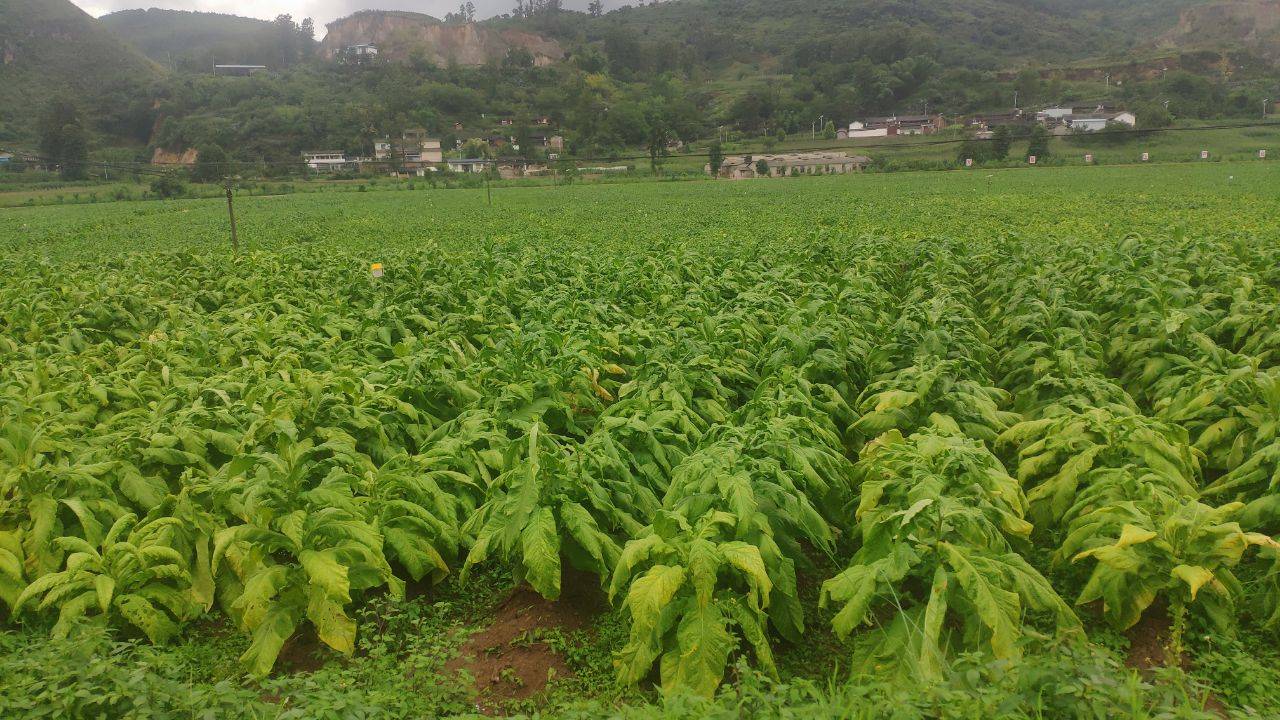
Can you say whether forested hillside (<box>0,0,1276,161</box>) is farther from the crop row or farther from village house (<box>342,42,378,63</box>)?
the crop row

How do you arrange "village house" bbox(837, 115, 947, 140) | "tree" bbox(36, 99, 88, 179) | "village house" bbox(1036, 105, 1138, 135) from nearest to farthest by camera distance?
"tree" bbox(36, 99, 88, 179) < "village house" bbox(1036, 105, 1138, 135) < "village house" bbox(837, 115, 947, 140)

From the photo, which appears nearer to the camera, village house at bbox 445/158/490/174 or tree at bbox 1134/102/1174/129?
tree at bbox 1134/102/1174/129

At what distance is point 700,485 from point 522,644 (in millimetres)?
1307

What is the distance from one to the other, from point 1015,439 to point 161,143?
104 meters

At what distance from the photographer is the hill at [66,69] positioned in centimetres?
9812

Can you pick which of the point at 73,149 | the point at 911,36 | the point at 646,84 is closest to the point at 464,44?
the point at 646,84

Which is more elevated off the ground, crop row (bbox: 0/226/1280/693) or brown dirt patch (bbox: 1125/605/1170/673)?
crop row (bbox: 0/226/1280/693)

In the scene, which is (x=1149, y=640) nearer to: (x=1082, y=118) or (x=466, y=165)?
(x=466, y=165)

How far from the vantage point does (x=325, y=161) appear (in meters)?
73.2

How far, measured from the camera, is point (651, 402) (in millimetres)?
5832

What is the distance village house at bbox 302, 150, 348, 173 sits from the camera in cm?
6956

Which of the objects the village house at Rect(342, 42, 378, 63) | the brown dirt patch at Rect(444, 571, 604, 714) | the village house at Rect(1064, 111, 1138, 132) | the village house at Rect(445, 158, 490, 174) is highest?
the village house at Rect(342, 42, 378, 63)

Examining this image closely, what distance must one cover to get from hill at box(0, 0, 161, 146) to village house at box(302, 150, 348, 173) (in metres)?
35.4

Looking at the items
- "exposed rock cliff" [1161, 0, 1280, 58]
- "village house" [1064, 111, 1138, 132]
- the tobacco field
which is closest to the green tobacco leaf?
the tobacco field
